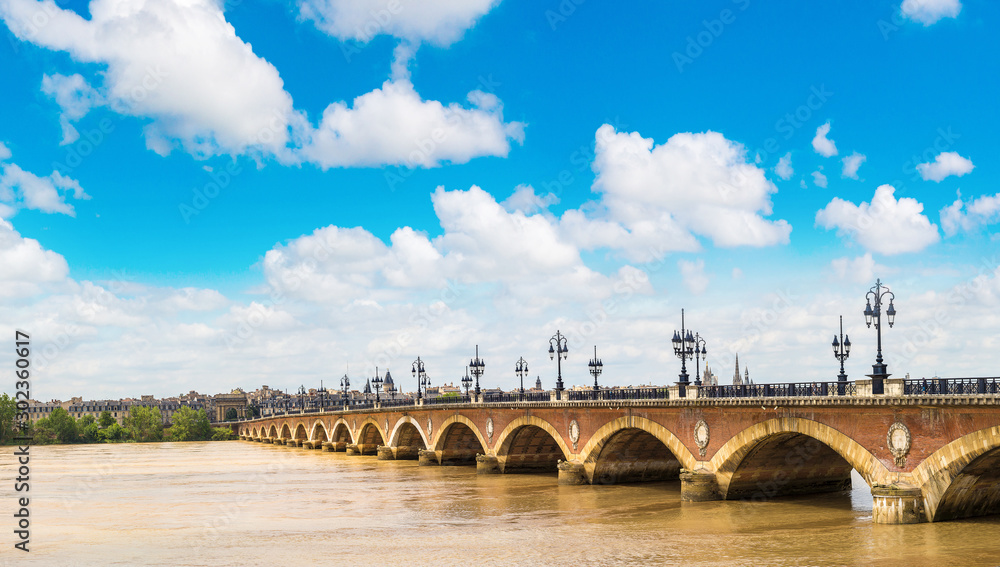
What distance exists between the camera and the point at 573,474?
1730 inches

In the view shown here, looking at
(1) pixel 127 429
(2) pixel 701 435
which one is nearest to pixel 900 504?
(2) pixel 701 435

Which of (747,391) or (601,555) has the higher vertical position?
(747,391)

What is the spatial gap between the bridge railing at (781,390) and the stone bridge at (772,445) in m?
0.54

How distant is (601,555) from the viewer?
2545 centimetres

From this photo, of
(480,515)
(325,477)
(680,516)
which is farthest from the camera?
(325,477)

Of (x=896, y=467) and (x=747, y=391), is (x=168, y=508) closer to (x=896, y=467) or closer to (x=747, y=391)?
(x=747, y=391)

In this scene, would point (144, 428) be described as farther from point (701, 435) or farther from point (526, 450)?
point (701, 435)

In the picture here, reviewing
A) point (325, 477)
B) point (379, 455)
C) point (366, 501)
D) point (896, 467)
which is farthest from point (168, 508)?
point (379, 455)

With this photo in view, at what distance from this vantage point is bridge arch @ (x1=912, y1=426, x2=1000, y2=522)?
24734mm

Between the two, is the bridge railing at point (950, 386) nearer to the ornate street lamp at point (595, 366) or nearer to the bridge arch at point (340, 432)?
the ornate street lamp at point (595, 366)

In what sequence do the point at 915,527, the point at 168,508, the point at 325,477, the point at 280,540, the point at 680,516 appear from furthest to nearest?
the point at 325,477, the point at 168,508, the point at 680,516, the point at 280,540, the point at 915,527

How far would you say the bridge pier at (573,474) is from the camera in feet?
144

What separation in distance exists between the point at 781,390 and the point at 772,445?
3309 mm

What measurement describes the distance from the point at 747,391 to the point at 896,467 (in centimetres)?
Answer: 745
